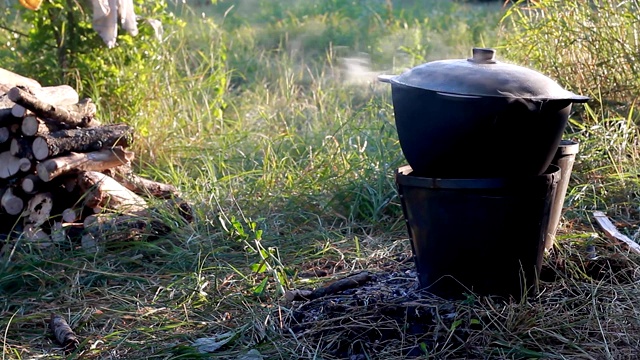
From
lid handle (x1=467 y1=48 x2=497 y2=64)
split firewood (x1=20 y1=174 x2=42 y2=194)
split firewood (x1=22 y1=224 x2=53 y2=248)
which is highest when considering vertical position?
lid handle (x1=467 y1=48 x2=497 y2=64)

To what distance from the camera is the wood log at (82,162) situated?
14.9 feet

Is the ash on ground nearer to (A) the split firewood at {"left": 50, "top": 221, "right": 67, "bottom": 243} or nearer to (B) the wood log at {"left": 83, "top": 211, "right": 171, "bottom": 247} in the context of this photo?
(B) the wood log at {"left": 83, "top": 211, "right": 171, "bottom": 247}

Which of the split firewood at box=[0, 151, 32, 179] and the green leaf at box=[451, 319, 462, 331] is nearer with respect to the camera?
the green leaf at box=[451, 319, 462, 331]

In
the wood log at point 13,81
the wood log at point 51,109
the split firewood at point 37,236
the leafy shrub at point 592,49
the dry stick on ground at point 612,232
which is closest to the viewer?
the dry stick on ground at point 612,232

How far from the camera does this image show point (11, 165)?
15.2 ft

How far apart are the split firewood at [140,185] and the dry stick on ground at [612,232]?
8.31 ft

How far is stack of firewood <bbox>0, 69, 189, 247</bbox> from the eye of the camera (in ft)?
15.0

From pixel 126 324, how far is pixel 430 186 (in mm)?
1537

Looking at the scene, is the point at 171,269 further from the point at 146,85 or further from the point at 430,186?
the point at 146,85

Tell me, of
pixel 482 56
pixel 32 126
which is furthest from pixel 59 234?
pixel 482 56

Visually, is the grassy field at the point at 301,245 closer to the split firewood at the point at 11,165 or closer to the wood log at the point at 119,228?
the wood log at the point at 119,228

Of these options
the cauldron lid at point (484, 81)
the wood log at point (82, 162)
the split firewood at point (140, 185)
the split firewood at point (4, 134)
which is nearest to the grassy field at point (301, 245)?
the split firewood at point (140, 185)

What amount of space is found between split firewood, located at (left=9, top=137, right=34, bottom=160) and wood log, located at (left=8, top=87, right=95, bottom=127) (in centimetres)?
18

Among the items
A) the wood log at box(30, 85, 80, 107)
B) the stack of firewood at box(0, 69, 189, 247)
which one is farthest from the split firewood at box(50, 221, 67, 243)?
the wood log at box(30, 85, 80, 107)
